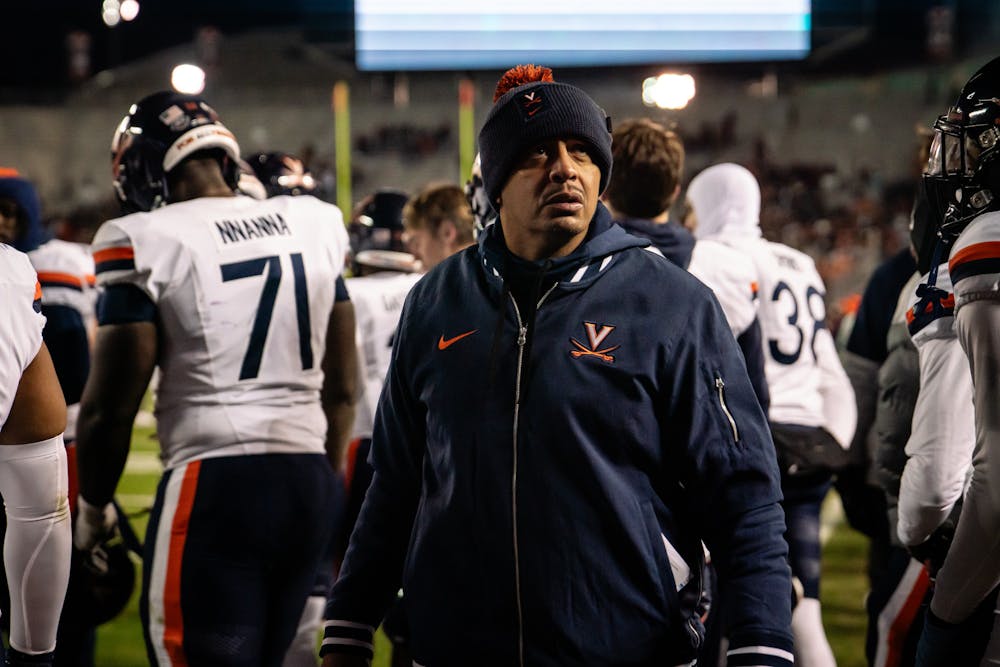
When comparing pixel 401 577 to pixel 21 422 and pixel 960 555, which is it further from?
pixel 960 555

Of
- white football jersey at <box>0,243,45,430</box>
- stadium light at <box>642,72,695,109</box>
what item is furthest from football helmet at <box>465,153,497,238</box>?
stadium light at <box>642,72,695,109</box>

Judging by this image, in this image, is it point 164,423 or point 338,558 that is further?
point 338,558

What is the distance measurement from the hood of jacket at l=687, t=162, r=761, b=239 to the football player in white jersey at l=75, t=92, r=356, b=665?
181 centimetres

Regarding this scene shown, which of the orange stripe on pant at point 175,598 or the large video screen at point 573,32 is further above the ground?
the large video screen at point 573,32

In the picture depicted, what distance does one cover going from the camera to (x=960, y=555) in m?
2.28

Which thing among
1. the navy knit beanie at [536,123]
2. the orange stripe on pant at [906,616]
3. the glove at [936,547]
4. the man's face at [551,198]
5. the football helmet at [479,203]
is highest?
the navy knit beanie at [536,123]

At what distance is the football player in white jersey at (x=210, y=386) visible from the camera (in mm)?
2945

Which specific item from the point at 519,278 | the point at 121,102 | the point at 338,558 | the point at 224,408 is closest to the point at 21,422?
the point at 224,408

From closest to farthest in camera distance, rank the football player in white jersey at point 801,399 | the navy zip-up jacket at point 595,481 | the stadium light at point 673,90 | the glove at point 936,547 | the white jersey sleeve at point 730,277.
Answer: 1. the navy zip-up jacket at point 595,481
2. the glove at point 936,547
3. the white jersey sleeve at point 730,277
4. the football player in white jersey at point 801,399
5. the stadium light at point 673,90

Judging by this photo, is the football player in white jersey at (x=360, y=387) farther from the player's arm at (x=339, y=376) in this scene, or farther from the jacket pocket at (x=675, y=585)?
the jacket pocket at (x=675, y=585)

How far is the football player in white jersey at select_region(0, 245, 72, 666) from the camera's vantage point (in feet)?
7.27

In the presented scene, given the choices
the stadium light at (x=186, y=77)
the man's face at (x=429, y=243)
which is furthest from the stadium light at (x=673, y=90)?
the stadium light at (x=186, y=77)

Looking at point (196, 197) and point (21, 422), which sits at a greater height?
point (196, 197)

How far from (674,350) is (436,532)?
0.52 meters
